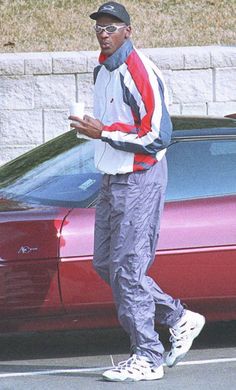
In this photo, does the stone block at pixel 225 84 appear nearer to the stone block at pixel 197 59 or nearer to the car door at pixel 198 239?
the stone block at pixel 197 59

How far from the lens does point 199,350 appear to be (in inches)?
266

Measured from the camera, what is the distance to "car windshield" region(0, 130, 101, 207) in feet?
21.5

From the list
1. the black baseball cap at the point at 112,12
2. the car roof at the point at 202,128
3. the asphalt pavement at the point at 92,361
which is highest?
the black baseball cap at the point at 112,12

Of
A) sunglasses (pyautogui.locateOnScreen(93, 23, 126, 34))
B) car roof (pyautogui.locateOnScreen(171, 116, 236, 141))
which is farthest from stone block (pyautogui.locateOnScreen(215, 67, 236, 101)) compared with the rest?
sunglasses (pyautogui.locateOnScreen(93, 23, 126, 34))

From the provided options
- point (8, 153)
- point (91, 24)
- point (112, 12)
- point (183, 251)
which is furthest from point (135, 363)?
point (91, 24)

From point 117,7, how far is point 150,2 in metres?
7.02

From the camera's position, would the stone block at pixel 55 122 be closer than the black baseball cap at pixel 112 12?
No

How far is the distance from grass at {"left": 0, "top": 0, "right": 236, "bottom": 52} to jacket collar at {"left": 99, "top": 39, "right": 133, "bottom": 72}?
5675mm

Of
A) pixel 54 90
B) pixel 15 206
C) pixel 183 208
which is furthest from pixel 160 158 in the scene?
A: pixel 54 90

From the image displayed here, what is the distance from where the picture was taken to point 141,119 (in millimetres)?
5840

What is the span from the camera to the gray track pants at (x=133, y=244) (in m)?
5.91

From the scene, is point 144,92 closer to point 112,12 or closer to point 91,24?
point 112,12

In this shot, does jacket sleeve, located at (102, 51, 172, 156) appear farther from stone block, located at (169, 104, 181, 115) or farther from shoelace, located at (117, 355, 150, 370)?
stone block, located at (169, 104, 181, 115)

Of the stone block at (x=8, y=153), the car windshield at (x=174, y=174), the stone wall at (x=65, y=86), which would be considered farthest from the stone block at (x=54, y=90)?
the car windshield at (x=174, y=174)
